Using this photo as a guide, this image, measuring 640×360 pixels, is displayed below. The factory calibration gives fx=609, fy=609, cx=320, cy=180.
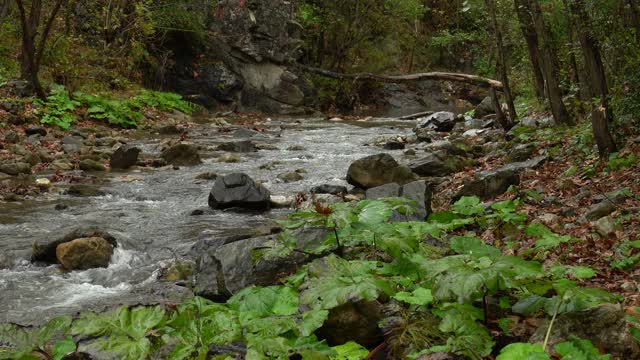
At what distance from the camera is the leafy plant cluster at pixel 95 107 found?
1449 cm

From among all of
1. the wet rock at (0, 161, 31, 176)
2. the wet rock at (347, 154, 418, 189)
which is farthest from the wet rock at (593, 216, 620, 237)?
the wet rock at (0, 161, 31, 176)

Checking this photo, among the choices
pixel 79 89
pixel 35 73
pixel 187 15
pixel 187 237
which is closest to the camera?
pixel 187 237

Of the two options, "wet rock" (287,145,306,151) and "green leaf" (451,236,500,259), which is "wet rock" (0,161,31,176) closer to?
"wet rock" (287,145,306,151)

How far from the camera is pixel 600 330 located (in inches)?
105

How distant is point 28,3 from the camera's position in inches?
680

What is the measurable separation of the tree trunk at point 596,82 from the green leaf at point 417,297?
4866 millimetres

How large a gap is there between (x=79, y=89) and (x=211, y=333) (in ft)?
52.4

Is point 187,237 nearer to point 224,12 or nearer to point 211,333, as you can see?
point 211,333

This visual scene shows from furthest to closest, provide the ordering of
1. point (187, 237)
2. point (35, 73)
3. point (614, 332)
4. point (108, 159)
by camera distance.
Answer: point (35, 73) < point (108, 159) < point (187, 237) < point (614, 332)

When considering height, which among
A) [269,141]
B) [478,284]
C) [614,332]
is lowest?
[269,141]

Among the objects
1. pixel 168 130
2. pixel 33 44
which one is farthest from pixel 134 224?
pixel 33 44

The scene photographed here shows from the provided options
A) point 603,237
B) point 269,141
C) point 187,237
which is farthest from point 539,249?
point 269,141

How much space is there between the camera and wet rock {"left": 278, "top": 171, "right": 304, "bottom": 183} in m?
10.3

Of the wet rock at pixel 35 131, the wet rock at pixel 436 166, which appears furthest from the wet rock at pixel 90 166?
the wet rock at pixel 436 166
